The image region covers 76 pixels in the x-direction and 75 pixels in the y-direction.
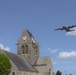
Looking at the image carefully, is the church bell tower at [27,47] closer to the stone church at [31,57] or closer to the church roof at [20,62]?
the stone church at [31,57]

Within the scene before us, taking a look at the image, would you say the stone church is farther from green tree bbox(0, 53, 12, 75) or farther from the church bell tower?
green tree bbox(0, 53, 12, 75)

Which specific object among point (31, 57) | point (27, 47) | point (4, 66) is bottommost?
point (4, 66)

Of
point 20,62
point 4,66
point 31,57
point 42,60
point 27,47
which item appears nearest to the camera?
point 4,66

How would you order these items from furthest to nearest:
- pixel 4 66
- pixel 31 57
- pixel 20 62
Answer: pixel 31 57 < pixel 20 62 < pixel 4 66

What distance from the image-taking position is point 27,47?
111000 millimetres

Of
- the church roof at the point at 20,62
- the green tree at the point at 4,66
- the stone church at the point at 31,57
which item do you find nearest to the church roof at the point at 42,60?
the stone church at the point at 31,57

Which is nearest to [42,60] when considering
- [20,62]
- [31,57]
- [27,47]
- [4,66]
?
[31,57]

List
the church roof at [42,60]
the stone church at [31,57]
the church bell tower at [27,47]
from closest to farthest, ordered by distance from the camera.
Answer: the stone church at [31,57], the church roof at [42,60], the church bell tower at [27,47]

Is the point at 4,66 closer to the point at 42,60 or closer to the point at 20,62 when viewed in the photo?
the point at 20,62

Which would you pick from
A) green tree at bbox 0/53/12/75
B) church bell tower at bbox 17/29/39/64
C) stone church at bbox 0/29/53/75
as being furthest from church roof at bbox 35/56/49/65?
green tree at bbox 0/53/12/75

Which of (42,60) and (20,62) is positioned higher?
(42,60)

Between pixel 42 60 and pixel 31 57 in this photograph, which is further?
pixel 31 57

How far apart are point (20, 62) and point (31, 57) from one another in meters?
8.21

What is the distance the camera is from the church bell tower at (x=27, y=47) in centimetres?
10994
